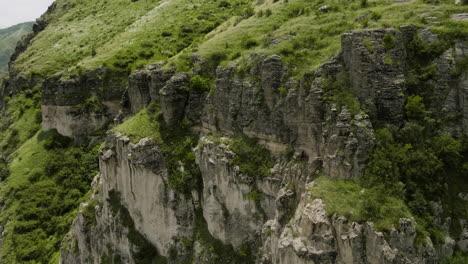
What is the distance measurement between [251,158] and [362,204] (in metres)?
10.4

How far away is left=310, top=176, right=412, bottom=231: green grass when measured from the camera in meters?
18.2

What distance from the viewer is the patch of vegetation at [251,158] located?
87.7 ft

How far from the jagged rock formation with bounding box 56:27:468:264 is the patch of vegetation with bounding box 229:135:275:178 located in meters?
0.44

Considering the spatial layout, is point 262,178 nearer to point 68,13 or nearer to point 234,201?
point 234,201

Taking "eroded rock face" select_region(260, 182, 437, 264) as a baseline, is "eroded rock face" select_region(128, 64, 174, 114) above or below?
above

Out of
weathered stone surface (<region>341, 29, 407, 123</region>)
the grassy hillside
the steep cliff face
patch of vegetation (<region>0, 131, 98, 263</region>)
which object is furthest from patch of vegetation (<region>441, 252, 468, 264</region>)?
the steep cliff face

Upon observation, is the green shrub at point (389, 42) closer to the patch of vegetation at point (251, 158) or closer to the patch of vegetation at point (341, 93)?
the patch of vegetation at point (341, 93)

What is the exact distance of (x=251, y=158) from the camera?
27.5 metres

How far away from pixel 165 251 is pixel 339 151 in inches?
799

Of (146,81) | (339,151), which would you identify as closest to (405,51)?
(339,151)

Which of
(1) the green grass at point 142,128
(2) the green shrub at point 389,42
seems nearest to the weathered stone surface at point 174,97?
(1) the green grass at point 142,128

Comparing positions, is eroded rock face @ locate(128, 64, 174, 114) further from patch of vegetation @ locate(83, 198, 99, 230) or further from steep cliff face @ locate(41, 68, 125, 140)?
steep cliff face @ locate(41, 68, 125, 140)

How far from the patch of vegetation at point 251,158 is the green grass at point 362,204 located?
617 cm

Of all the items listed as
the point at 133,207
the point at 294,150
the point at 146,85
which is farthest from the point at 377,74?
the point at 133,207
